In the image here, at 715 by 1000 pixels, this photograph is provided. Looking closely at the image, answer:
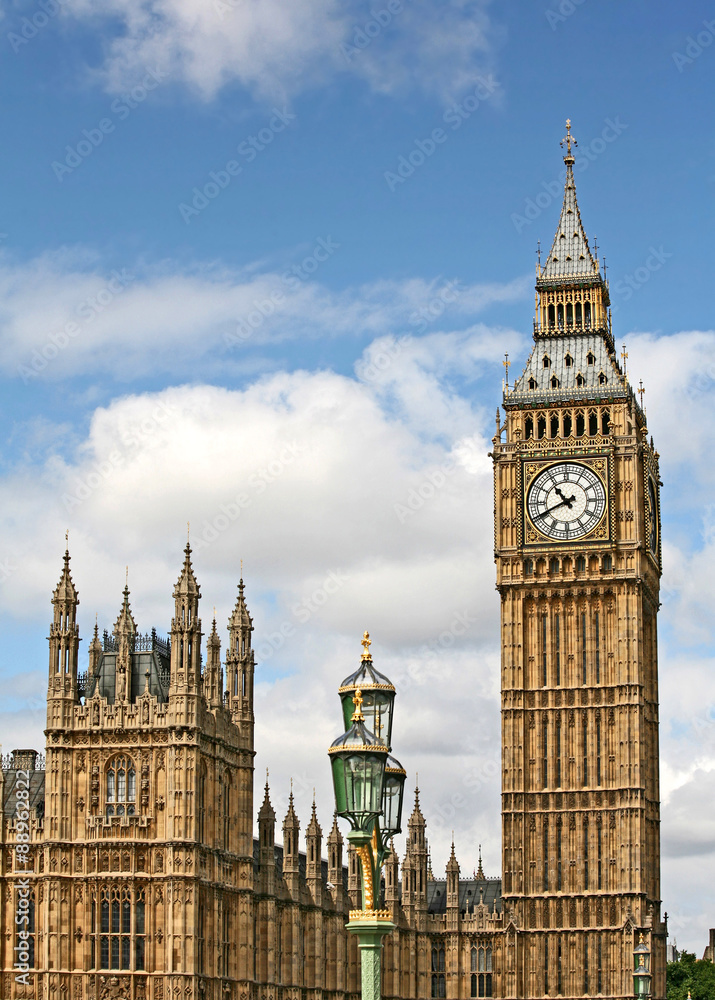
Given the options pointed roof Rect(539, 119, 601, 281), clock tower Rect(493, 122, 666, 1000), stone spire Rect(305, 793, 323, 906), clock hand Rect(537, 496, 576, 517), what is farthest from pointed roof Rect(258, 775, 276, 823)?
pointed roof Rect(539, 119, 601, 281)

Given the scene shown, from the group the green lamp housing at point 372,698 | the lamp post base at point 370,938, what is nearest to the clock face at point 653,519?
the green lamp housing at point 372,698

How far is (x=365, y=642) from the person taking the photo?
138ft

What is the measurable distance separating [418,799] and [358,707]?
77.2 meters

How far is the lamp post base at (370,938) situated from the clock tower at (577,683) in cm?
7176

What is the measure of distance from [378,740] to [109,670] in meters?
43.9

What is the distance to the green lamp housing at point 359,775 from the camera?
37406 mm

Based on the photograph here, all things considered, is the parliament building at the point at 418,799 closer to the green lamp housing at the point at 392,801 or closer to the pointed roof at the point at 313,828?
the pointed roof at the point at 313,828

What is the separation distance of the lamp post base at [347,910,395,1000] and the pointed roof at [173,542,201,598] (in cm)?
4116

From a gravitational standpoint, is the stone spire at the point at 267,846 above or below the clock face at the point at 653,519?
below

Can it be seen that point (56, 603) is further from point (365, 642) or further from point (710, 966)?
point (710, 966)

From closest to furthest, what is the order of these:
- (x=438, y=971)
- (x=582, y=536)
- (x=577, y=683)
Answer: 1. (x=577, y=683)
2. (x=582, y=536)
3. (x=438, y=971)

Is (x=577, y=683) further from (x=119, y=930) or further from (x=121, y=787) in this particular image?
(x=119, y=930)

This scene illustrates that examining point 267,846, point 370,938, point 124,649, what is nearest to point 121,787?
point 124,649

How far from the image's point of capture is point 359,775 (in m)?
37.4
